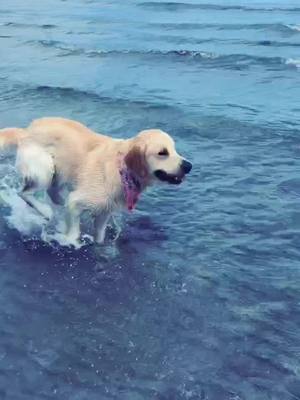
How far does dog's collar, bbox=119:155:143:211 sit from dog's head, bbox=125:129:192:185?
0.07 metres

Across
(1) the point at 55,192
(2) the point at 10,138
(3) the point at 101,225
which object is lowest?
(3) the point at 101,225

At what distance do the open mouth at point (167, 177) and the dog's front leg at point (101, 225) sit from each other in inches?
27.3

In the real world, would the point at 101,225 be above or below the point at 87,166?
below

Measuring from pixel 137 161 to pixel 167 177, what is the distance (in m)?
0.31

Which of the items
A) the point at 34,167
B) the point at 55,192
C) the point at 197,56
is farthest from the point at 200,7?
the point at 34,167

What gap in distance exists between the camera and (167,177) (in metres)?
5.86

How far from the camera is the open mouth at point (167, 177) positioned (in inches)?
229

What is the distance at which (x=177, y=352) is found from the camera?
16.3 ft

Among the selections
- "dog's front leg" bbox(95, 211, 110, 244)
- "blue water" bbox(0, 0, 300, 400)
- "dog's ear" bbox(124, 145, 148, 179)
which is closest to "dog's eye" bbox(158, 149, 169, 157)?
"dog's ear" bbox(124, 145, 148, 179)

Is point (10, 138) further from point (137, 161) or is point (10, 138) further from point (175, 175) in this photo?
point (175, 175)

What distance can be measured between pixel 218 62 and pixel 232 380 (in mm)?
12141

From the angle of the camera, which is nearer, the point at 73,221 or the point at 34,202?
the point at 73,221

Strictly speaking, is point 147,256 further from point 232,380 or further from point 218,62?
point 218,62

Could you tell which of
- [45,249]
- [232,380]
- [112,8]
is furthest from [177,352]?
[112,8]
